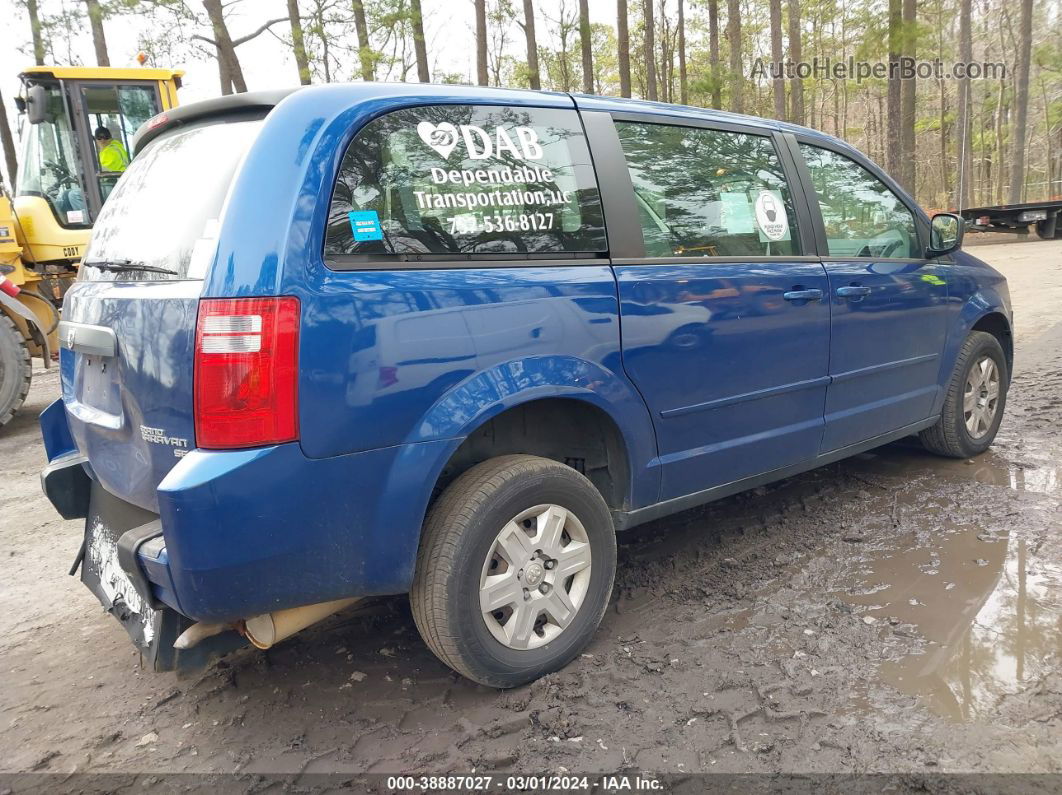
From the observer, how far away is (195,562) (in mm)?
2064

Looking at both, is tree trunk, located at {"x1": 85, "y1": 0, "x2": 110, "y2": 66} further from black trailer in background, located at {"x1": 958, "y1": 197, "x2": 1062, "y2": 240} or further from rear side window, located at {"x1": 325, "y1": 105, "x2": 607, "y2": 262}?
black trailer in background, located at {"x1": 958, "y1": 197, "x2": 1062, "y2": 240}

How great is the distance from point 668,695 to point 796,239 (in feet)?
7.10

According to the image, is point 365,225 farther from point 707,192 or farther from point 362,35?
point 362,35

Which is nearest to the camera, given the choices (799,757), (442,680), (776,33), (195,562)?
(195,562)

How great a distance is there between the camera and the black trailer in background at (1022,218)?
2081cm

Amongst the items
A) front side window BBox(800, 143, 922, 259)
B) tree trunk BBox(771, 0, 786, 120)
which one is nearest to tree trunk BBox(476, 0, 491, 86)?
tree trunk BBox(771, 0, 786, 120)

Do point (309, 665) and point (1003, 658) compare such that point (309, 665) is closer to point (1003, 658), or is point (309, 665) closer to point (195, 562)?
point (195, 562)

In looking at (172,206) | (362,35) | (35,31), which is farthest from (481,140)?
(35,31)

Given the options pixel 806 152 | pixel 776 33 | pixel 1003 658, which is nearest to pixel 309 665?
pixel 1003 658

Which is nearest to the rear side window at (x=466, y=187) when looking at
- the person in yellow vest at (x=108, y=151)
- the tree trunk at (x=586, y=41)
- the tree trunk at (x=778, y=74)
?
the person in yellow vest at (x=108, y=151)

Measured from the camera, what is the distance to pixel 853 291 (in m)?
3.70

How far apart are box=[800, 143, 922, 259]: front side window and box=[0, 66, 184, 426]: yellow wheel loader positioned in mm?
7283

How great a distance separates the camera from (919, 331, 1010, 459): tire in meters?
4.56

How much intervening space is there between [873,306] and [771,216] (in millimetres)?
751
